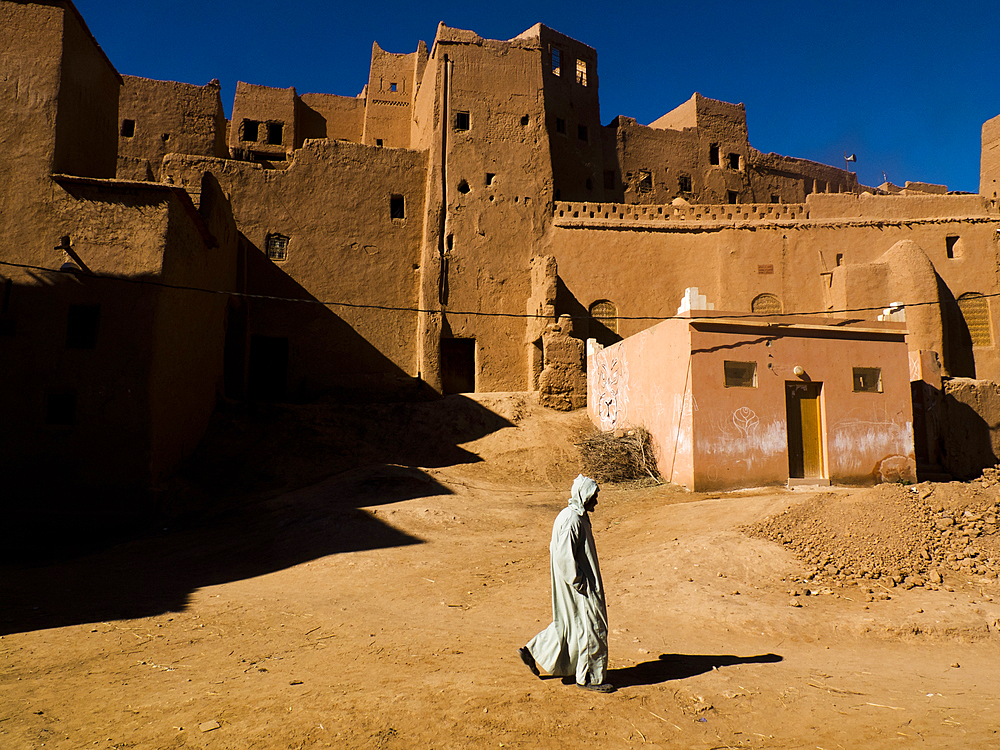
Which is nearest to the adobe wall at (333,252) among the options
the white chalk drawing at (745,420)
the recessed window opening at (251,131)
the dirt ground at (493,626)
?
the recessed window opening at (251,131)

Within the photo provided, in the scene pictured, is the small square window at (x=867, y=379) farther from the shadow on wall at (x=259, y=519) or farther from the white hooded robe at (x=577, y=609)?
the white hooded robe at (x=577, y=609)

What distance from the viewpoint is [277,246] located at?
65.8 ft

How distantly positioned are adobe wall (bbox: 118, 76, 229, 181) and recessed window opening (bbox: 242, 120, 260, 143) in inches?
62.3

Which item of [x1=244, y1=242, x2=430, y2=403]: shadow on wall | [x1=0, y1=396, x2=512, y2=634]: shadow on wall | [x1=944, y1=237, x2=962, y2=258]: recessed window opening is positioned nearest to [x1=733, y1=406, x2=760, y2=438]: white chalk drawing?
[x1=0, y1=396, x2=512, y2=634]: shadow on wall

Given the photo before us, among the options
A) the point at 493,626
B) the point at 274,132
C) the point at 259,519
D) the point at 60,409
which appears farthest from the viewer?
the point at 274,132

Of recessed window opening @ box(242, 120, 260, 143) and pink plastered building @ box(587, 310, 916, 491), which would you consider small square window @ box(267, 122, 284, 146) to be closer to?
recessed window opening @ box(242, 120, 260, 143)

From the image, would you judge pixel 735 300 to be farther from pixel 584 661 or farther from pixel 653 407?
pixel 584 661

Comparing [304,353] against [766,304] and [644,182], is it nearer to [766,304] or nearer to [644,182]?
[766,304]

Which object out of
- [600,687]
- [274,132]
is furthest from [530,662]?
[274,132]

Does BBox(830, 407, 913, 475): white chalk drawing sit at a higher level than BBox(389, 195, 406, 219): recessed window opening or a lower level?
lower

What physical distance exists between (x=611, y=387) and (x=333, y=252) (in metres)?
10.2

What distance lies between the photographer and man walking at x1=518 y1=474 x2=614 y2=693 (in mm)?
4492

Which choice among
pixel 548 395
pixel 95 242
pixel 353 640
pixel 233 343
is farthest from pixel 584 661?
pixel 233 343

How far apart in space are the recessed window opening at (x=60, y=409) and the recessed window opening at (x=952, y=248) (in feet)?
81.9
